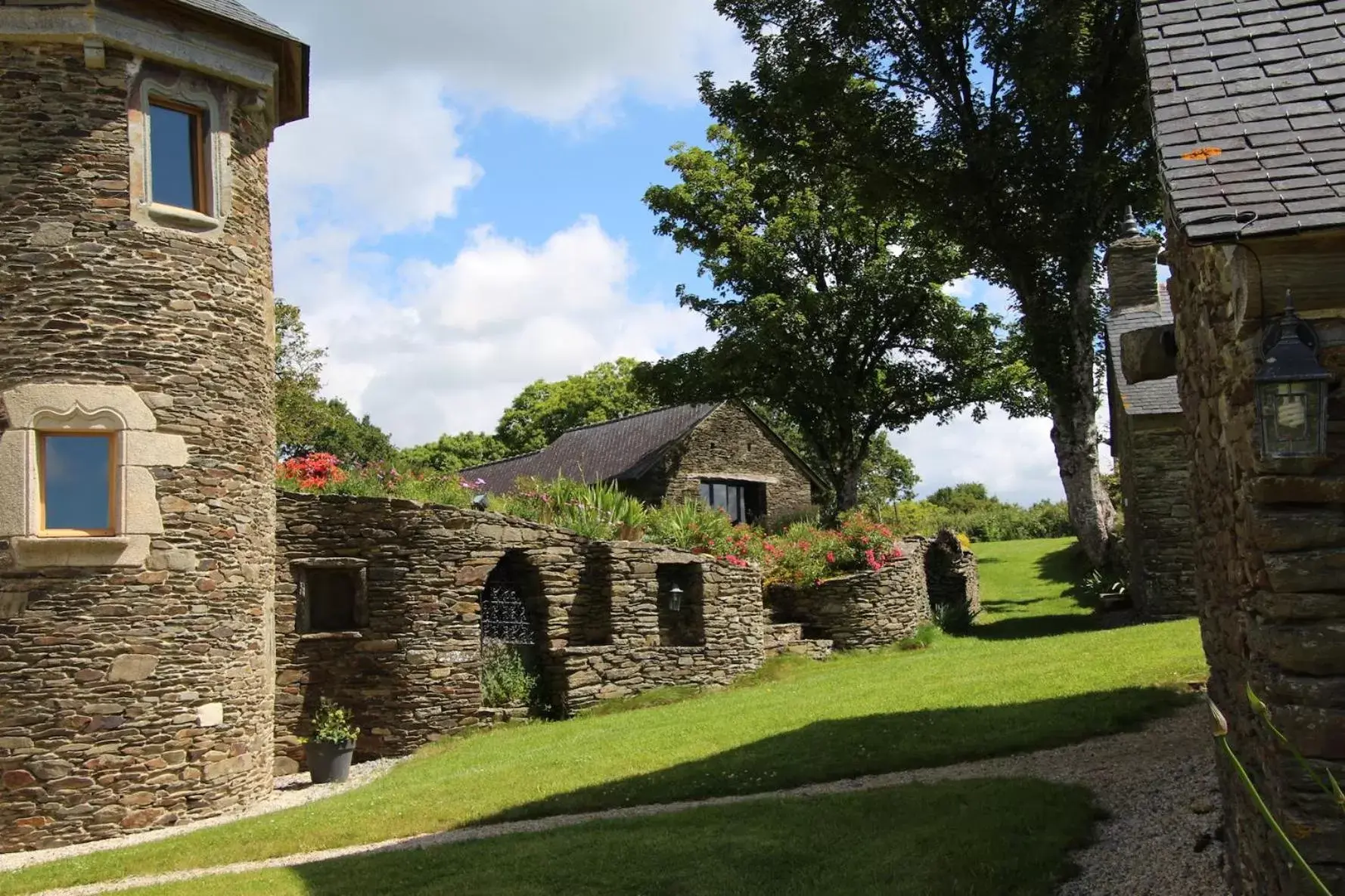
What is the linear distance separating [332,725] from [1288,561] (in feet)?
40.2

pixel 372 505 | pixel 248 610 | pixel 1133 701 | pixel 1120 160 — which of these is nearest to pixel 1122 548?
pixel 1120 160

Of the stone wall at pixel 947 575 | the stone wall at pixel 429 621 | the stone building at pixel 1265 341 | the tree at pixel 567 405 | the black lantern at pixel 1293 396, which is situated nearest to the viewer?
the black lantern at pixel 1293 396

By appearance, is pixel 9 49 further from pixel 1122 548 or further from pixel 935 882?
pixel 1122 548

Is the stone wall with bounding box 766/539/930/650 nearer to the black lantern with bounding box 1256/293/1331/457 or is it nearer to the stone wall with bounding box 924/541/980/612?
the stone wall with bounding box 924/541/980/612

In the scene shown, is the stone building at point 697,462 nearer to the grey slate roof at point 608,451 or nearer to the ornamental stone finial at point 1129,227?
the grey slate roof at point 608,451

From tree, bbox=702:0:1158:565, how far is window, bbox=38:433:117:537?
15.9m

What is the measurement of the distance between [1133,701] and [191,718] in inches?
373

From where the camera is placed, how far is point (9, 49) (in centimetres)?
1139

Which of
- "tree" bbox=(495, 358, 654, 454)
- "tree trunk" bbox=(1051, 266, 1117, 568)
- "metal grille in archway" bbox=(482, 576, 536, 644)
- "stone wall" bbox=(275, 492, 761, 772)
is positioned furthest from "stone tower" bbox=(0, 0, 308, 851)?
"tree" bbox=(495, 358, 654, 454)

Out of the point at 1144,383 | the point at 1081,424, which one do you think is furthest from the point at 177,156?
the point at 1081,424

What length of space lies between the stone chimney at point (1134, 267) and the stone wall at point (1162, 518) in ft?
12.2

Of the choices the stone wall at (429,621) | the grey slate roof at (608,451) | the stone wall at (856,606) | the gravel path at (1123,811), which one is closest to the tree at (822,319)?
the grey slate roof at (608,451)

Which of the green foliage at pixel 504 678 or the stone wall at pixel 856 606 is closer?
the green foliage at pixel 504 678

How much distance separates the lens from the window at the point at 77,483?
11406 millimetres
